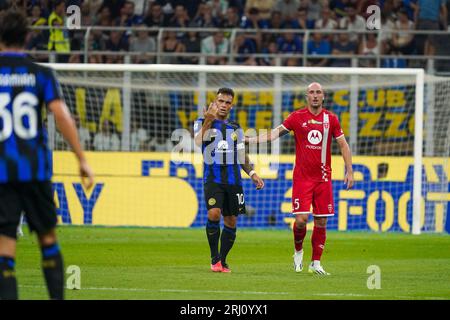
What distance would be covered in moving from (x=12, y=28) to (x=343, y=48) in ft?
53.3

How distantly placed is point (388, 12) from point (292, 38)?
245 centimetres

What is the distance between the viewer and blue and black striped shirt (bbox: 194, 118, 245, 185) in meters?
12.5

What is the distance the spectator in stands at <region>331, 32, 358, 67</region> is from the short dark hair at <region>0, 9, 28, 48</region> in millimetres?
16107

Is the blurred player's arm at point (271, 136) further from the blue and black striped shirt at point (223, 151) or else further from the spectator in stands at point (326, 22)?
the spectator in stands at point (326, 22)

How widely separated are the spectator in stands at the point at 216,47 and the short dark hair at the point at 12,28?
15954 millimetres

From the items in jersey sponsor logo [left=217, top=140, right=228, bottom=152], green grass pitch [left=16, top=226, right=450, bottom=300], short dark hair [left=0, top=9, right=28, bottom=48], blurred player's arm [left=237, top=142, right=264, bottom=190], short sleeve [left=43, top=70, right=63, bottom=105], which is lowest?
green grass pitch [left=16, top=226, right=450, bottom=300]

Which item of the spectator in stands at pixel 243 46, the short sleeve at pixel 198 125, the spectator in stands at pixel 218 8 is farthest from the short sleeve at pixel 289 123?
the spectator in stands at pixel 218 8

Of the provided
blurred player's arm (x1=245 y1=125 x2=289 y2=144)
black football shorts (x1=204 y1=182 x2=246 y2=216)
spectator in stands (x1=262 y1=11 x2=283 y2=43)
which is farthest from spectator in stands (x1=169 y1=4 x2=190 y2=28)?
black football shorts (x1=204 y1=182 x2=246 y2=216)

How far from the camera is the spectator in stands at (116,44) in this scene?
2370 centimetres

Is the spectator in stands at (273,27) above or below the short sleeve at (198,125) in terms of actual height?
above

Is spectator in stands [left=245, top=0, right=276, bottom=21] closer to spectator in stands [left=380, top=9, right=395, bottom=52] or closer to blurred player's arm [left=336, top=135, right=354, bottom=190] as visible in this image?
spectator in stands [left=380, top=9, right=395, bottom=52]

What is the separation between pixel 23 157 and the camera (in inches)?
291

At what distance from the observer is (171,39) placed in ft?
76.5

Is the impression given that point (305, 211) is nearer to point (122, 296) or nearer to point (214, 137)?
point (214, 137)
